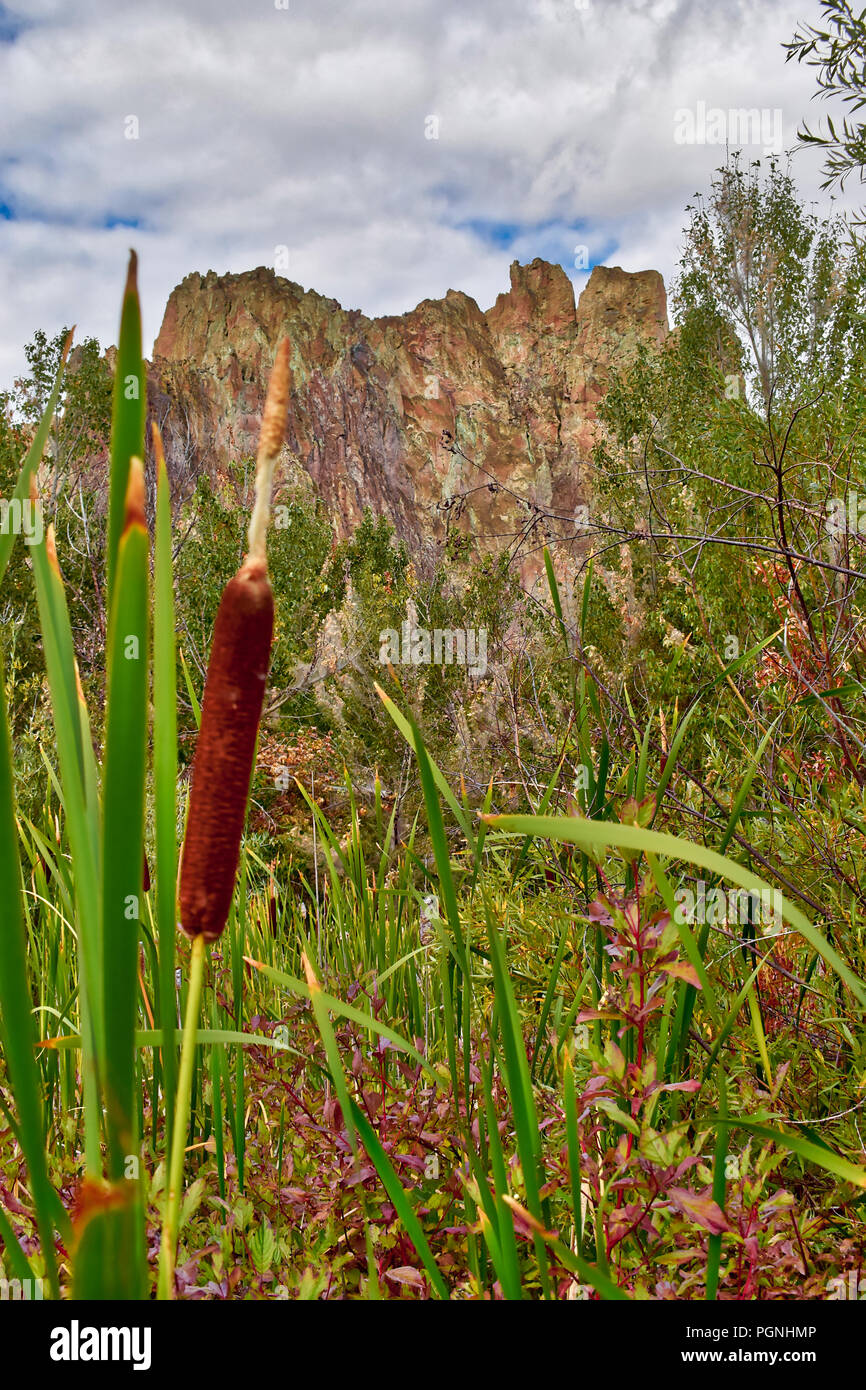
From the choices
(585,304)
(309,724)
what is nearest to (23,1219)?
(309,724)

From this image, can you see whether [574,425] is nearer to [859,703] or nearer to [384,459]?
[384,459]

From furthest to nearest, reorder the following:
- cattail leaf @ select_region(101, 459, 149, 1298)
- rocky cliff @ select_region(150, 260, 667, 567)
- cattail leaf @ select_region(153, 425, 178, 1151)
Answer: rocky cliff @ select_region(150, 260, 667, 567) → cattail leaf @ select_region(153, 425, 178, 1151) → cattail leaf @ select_region(101, 459, 149, 1298)

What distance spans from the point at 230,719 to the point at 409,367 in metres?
51.2

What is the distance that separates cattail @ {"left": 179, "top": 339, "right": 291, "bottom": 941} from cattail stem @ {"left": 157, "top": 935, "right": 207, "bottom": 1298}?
0.02 metres

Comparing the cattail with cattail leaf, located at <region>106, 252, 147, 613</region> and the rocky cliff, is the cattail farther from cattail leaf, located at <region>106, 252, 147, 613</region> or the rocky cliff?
the rocky cliff

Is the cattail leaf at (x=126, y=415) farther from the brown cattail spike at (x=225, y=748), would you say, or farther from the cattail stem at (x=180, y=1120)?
the cattail stem at (x=180, y=1120)

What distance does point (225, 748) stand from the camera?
48 centimetres

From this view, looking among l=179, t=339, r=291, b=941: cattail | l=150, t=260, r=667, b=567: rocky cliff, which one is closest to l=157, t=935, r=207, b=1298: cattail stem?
l=179, t=339, r=291, b=941: cattail

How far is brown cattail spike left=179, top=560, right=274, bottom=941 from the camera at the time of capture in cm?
47

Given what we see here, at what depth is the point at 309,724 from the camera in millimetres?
11336

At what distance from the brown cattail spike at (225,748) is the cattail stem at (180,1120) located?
0.08 feet

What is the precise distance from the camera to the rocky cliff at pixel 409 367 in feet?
133

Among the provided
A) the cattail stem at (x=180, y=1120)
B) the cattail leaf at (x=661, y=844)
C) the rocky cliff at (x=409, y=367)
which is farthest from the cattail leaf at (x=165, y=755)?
the rocky cliff at (x=409, y=367)
